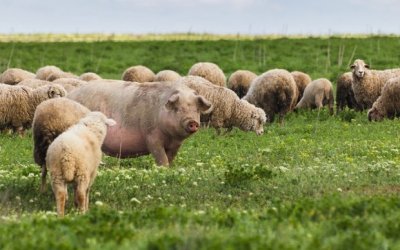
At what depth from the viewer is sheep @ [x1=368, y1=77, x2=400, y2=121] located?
26.4 m

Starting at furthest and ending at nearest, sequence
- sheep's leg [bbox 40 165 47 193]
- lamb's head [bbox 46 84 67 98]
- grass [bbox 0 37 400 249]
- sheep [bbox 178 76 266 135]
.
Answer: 1. lamb's head [bbox 46 84 67 98]
2. sheep [bbox 178 76 266 135]
3. sheep's leg [bbox 40 165 47 193]
4. grass [bbox 0 37 400 249]

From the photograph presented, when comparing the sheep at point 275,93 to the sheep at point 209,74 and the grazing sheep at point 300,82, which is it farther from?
the grazing sheep at point 300,82

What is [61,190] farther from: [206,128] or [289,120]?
[289,120]

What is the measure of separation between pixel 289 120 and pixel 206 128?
12.3 feet

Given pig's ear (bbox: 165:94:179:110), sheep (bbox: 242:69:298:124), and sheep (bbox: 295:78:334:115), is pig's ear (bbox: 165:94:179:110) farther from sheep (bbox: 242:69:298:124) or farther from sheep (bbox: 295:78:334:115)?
sheep (bbox: 295:78:334:115)

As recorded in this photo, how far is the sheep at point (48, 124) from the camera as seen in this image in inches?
555

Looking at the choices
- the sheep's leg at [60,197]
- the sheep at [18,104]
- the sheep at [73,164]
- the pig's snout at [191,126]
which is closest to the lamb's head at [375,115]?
the sheep at [18,104]

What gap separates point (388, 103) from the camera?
26.6 m


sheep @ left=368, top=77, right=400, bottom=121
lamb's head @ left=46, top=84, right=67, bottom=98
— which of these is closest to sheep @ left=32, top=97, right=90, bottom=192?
lamb's head @ left=46, top=84, right=67, bottom=98

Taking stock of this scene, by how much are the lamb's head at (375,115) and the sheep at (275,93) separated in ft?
7.98

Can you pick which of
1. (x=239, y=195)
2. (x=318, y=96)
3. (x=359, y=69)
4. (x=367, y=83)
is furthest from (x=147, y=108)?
(x=318, y=96)

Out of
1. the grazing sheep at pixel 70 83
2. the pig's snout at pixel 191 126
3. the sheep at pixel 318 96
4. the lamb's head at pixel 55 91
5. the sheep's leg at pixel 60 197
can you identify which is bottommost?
the sheep at pixel 318 96

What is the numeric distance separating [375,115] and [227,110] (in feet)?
17.7

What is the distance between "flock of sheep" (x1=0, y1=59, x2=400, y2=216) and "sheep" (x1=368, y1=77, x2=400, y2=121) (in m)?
0.03
